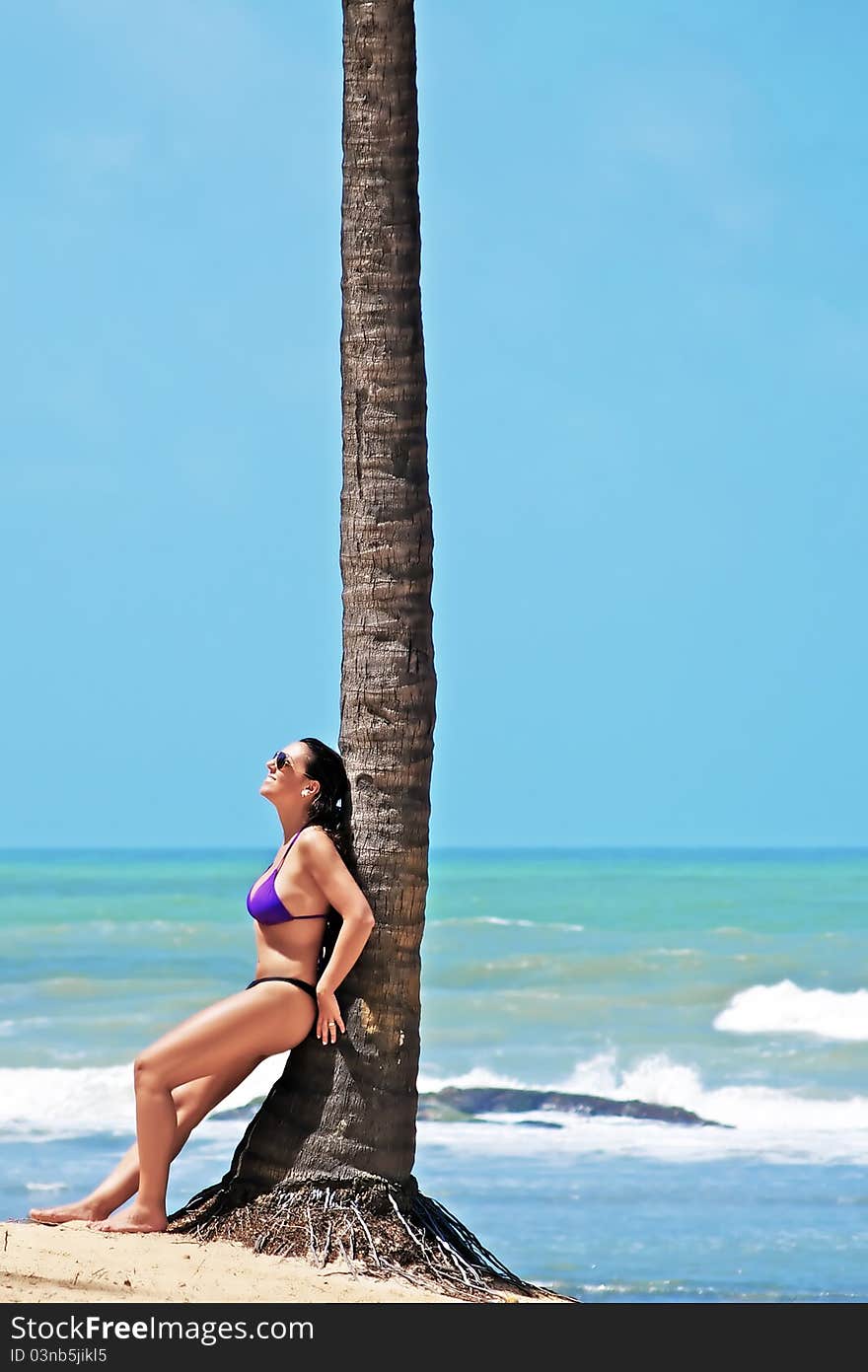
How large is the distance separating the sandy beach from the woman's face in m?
1.73

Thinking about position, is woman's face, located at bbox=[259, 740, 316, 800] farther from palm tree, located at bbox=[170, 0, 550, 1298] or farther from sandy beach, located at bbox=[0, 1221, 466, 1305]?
sandy beach, located at bbox=[0, 1221, 466, 1305]

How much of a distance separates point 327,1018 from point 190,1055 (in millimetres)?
546

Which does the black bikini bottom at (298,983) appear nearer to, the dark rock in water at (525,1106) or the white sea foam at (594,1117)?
the white sea foam at (594,1117)

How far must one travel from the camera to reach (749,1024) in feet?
75.2

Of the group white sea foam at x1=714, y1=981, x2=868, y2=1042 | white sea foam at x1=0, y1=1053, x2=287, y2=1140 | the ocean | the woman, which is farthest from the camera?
white sea foam at x1=714, y1=981, x2=868, y2=1042

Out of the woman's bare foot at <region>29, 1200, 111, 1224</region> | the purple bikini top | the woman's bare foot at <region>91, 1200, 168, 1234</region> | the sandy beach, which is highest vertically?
the purple bikini top

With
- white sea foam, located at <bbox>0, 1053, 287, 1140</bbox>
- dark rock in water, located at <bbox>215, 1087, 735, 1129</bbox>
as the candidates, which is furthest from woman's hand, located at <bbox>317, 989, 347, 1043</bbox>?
dark rock in water, located at <bbox>215, 1087, 735, 1129</bbox>

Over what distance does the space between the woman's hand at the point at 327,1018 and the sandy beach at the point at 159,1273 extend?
33.0 inches

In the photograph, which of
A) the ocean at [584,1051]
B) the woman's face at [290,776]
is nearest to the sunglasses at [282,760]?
the woman's face at [290,776]

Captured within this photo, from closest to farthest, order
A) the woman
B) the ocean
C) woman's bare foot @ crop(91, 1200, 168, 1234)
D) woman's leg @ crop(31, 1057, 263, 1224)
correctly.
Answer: woman's bare foot @ crop(91, 1200, 168, 1234)
the woman
woman's leg @ crop(31, 1057, 263, 1224)
the ocean

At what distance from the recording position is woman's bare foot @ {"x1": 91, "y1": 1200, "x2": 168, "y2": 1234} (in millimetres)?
6125

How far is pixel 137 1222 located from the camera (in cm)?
616

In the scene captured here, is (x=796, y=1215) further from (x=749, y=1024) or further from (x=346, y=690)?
(x=749, y=1024)

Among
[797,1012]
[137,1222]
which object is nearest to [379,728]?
[137,1222]
